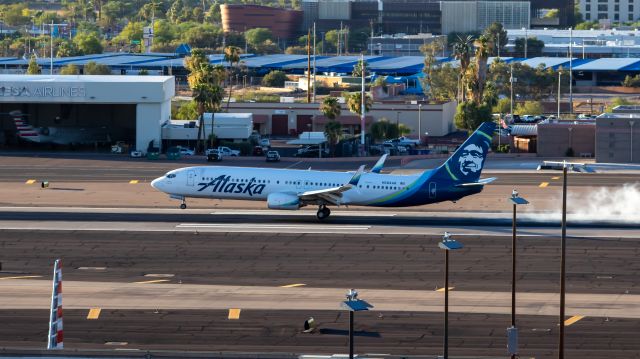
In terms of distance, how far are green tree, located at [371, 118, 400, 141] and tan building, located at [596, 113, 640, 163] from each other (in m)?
29.0

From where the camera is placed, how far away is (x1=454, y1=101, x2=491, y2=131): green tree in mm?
134375

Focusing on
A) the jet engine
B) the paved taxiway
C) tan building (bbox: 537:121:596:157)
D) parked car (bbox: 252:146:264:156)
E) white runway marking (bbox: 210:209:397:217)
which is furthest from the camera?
parked car (bbox: 252:146:264:156)

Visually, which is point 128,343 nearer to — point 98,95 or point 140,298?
Answer: point 140,298

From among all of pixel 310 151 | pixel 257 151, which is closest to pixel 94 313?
pixel 310 151

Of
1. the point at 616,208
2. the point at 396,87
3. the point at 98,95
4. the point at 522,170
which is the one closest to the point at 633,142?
the point at 522,170

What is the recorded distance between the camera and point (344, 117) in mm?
138000

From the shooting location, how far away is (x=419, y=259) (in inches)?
2328

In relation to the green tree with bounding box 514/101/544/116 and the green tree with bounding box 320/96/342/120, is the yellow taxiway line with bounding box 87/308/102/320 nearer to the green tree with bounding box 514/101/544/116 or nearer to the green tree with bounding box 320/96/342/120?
the green tree with bounding box 320/96/342/120

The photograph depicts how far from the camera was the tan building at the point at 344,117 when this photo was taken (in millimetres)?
138000

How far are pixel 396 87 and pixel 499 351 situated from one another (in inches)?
5898

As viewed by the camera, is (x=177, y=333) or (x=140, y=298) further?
(x=140, y=298)

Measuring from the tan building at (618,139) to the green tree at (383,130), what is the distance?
29003mm

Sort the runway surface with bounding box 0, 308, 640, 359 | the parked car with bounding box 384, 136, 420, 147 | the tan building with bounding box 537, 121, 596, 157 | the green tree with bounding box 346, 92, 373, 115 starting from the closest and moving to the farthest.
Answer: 1. the runway surface with bounding box 0, 308, 640, 359
2. the tan building with bounding box 537, 121, 596, 157
3. the parked car with bounding box 384, 136, 420, 147
4. the green tree with bounding box 346, 92, 373, 115

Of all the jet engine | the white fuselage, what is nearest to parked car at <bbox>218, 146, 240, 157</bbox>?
the white fuselage
